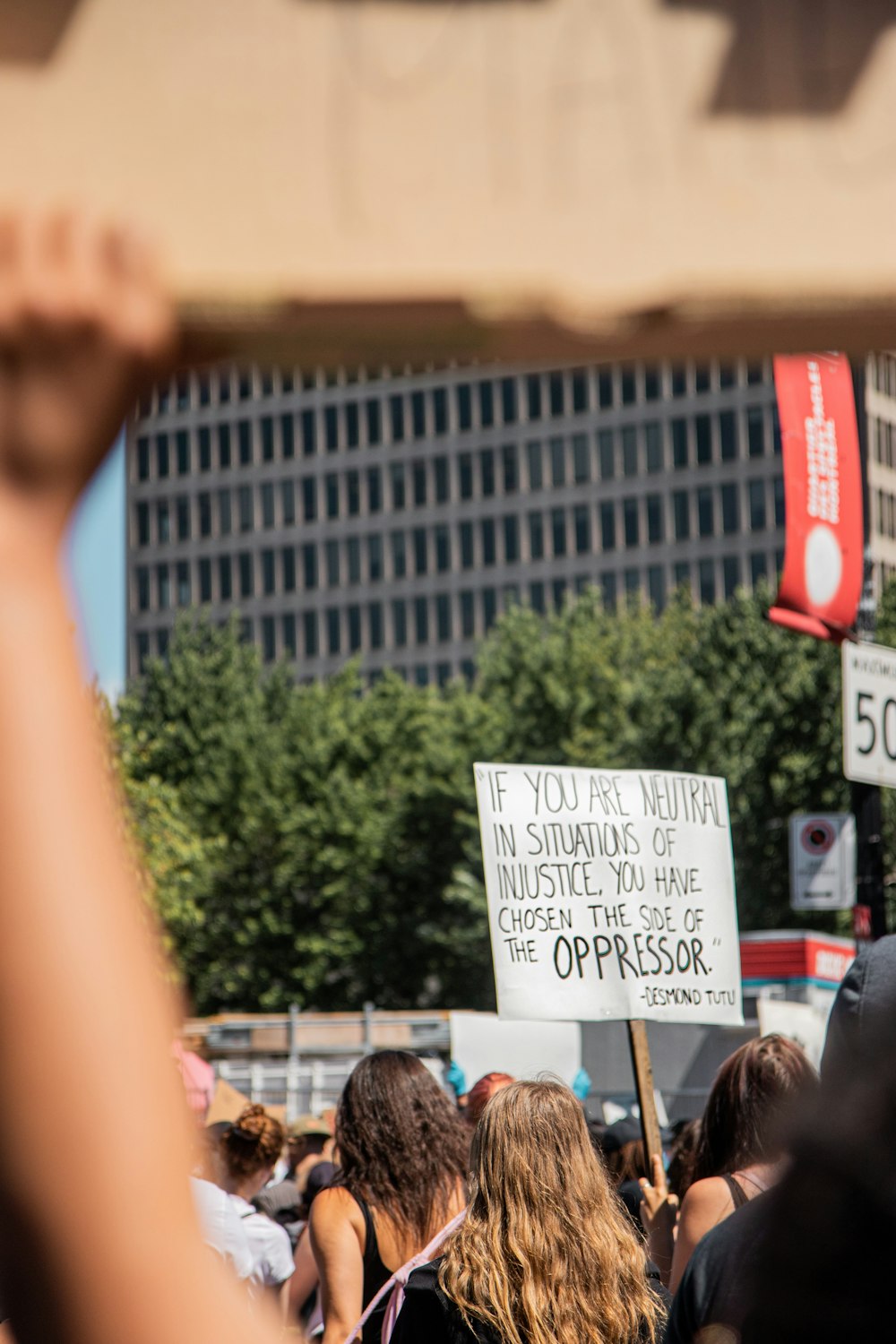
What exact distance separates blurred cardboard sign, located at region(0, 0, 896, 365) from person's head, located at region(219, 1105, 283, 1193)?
6147 mm

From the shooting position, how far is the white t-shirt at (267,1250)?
20.0 ft

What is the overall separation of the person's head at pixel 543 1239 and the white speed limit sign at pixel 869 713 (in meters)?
7.79

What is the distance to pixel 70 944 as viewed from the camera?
688mm

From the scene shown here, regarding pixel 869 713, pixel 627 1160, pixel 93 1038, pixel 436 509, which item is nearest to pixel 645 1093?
pixel 627 1160

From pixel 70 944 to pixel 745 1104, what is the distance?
Result: 3.37m

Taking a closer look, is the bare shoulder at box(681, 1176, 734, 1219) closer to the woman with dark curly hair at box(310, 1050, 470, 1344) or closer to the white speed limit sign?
the woman with dark curly hair at box(310, 1050, 470, 1344)

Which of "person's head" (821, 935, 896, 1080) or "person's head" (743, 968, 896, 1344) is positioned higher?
"person's head" (821, 935, 896, 1080)

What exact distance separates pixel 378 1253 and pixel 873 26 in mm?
3654

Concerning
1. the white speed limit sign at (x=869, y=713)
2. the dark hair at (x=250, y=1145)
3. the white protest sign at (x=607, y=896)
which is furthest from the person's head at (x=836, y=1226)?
the white speed limit sign at (x=869, y=713)

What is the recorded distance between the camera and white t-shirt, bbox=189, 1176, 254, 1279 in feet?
17.2

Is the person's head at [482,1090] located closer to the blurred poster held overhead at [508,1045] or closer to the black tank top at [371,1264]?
the black tank top at [371,1264]

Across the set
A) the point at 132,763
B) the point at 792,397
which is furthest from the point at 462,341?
the point at 132,763

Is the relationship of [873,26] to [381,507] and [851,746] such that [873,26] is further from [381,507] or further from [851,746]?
[381,507]

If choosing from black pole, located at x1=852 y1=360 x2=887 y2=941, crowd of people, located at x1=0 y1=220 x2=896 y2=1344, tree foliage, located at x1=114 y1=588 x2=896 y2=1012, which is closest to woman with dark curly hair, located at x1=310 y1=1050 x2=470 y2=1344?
crowd of people, located at x1=0 y1=220 x2=896 y2=1344
